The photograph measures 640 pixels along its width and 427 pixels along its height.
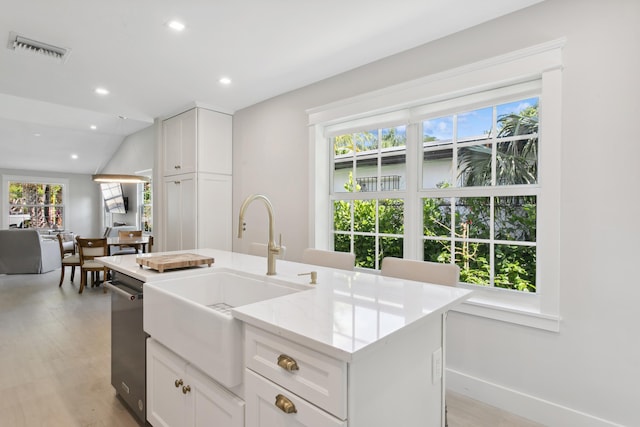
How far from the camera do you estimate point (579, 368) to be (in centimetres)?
192

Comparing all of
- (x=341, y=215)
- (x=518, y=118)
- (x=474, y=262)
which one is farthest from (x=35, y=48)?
(x=474, y=262)

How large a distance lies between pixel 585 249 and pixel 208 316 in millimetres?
1980

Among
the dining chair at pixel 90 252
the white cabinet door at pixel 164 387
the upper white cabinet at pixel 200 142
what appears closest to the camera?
the white cabinet door at pixel 164 387

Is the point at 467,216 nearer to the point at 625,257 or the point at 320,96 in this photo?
the point at 625,257

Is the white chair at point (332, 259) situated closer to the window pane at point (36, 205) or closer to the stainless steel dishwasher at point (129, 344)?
the stainless steel dishwasher at point (129, 344)

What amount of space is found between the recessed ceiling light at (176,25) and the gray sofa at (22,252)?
5.84 m

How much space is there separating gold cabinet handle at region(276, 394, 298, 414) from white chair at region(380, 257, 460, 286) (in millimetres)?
1079

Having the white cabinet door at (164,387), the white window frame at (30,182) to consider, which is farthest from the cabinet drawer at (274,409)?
the white window frame at (30,182)

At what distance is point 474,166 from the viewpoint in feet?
8.13

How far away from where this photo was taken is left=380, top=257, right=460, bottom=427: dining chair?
→ 1790mm

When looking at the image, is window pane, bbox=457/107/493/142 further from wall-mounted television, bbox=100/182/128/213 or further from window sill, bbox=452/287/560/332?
wall-mounted television, bbox=100/182/128/213

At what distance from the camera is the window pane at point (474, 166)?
2414 millimetres

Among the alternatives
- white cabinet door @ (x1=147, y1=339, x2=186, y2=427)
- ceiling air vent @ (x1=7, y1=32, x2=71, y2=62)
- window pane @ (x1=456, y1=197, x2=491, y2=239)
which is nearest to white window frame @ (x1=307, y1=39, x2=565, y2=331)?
window pane @ (x1=456, y1=197, x2=491, y2=239)

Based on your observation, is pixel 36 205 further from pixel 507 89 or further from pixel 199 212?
pixel 507 89
